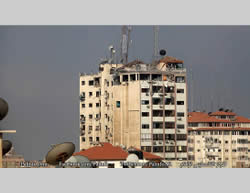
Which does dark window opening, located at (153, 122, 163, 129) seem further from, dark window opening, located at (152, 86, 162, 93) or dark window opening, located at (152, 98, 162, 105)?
dark window opening, located at (152, 86, 162, 93)

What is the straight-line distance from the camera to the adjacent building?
Result: 86.2 meters

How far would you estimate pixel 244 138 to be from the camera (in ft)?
297

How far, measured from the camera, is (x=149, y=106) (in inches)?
2596

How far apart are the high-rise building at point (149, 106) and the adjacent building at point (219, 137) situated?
18.3 meters

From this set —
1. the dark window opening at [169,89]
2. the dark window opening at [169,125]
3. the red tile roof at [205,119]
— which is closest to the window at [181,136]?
the dark window opening at [169,125]

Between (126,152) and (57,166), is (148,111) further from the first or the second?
(57,166)

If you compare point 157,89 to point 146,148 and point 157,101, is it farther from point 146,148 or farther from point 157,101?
point 146,148

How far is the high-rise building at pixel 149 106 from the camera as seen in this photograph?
65688 mm

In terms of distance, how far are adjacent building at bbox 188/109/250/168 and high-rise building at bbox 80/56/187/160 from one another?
720 inches

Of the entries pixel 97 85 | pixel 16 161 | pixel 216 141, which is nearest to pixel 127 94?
pixel 97 85

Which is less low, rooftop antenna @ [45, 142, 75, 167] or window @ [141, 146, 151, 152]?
window @ [141, 146, 151, 152]

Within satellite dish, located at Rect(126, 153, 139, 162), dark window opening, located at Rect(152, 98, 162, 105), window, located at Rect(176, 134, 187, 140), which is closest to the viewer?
satellite dish, located at Rect(126, 153, 139, 162)

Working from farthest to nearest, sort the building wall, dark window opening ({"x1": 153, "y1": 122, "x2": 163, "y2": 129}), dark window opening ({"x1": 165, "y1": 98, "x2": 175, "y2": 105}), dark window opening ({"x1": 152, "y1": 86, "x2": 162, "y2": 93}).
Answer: the building wall, dark window opening ({"x1": 165, "y1": 98, "x2": 175, "y2": 105}), dark window opening ({"x1": 153, "y1": 122, "x2": 163, "y2": 129}), dark window opening ({"x1": 152, "y1": 86, "x2": 162, "y2": 93})

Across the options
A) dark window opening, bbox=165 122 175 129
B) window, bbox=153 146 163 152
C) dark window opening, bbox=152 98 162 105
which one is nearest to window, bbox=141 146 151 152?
window, bbox=153 146 163 152
